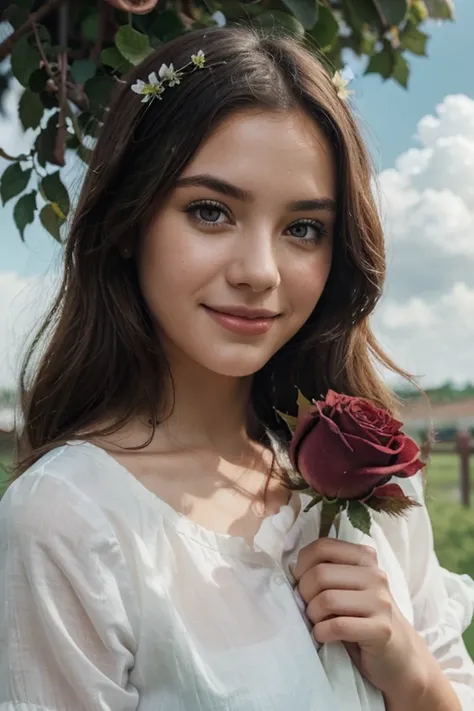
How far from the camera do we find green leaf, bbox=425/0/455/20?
1457 millimetres

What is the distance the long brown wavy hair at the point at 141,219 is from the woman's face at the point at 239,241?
3cm

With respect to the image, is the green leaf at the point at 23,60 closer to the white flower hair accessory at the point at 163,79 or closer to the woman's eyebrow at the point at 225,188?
the white flower hair accessory at the point at 163,79

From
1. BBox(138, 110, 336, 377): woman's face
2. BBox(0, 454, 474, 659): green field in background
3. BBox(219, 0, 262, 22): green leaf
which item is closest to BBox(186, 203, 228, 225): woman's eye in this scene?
BBox(138, 110, 336, 377): woman's face

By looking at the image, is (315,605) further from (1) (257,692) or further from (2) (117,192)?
(2) (117,192)

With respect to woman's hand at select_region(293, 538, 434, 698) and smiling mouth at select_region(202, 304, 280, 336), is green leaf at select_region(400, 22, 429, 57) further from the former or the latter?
woman's hand at select_region(293, 538, 434, 698)

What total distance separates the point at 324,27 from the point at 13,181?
0.54m

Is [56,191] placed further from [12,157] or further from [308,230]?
[308,230]

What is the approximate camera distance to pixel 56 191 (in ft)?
4.25

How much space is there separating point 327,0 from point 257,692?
1057 millimetres

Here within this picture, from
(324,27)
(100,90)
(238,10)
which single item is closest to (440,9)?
(324,27)

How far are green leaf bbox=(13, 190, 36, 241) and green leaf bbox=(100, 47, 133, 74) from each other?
10.0 inches

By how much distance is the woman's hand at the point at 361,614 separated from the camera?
0.86 meters

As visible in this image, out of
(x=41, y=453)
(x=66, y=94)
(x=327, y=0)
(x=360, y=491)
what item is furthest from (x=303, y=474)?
(x=327, y=0)

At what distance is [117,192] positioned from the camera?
97 cm
